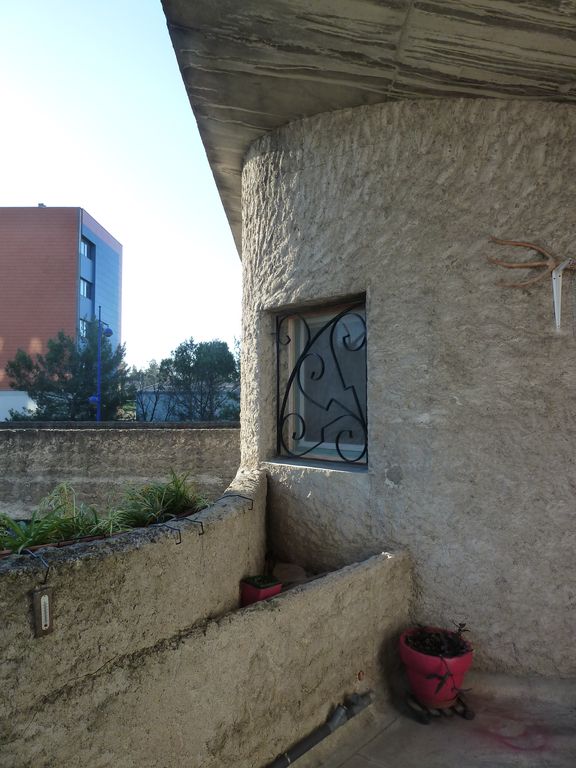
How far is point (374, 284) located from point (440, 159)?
0.78 meters

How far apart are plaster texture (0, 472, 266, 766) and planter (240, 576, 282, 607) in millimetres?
316

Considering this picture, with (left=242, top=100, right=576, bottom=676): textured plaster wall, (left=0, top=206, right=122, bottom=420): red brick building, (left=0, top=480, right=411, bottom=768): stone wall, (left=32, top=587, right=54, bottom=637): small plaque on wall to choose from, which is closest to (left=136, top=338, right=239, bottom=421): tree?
(left=0, top=206, right=122, bottom=420): red brick building

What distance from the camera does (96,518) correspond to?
9.50ft

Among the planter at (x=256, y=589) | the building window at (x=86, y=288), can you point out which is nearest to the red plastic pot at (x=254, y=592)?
the planter at (x=256, y=589)

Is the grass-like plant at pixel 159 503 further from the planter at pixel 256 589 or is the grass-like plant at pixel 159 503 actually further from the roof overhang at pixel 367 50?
the roof overhang at pixel 367 50

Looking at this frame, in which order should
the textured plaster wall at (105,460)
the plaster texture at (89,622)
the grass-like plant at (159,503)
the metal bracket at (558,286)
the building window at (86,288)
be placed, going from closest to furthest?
the plaster texture at (89,622) → the metal bracket at (558,286) → the grass-like plant at (159,503) → the textured plaster wall at (105,460) → the building window at (86,288)

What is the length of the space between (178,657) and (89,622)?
1.17ft

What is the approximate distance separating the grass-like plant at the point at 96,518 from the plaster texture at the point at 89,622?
46cm

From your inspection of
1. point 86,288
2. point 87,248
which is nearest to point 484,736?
point 86,288

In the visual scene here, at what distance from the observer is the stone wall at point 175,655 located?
171 cm

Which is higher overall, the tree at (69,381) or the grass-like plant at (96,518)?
the tree at (69,381)

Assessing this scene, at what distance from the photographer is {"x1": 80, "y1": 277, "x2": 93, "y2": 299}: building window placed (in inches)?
1079

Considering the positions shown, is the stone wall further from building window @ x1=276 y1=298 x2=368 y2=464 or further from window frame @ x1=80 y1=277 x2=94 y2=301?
window frame @ x1=80 y1=277 x2=94 y2=301

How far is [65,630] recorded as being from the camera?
1807 mm
